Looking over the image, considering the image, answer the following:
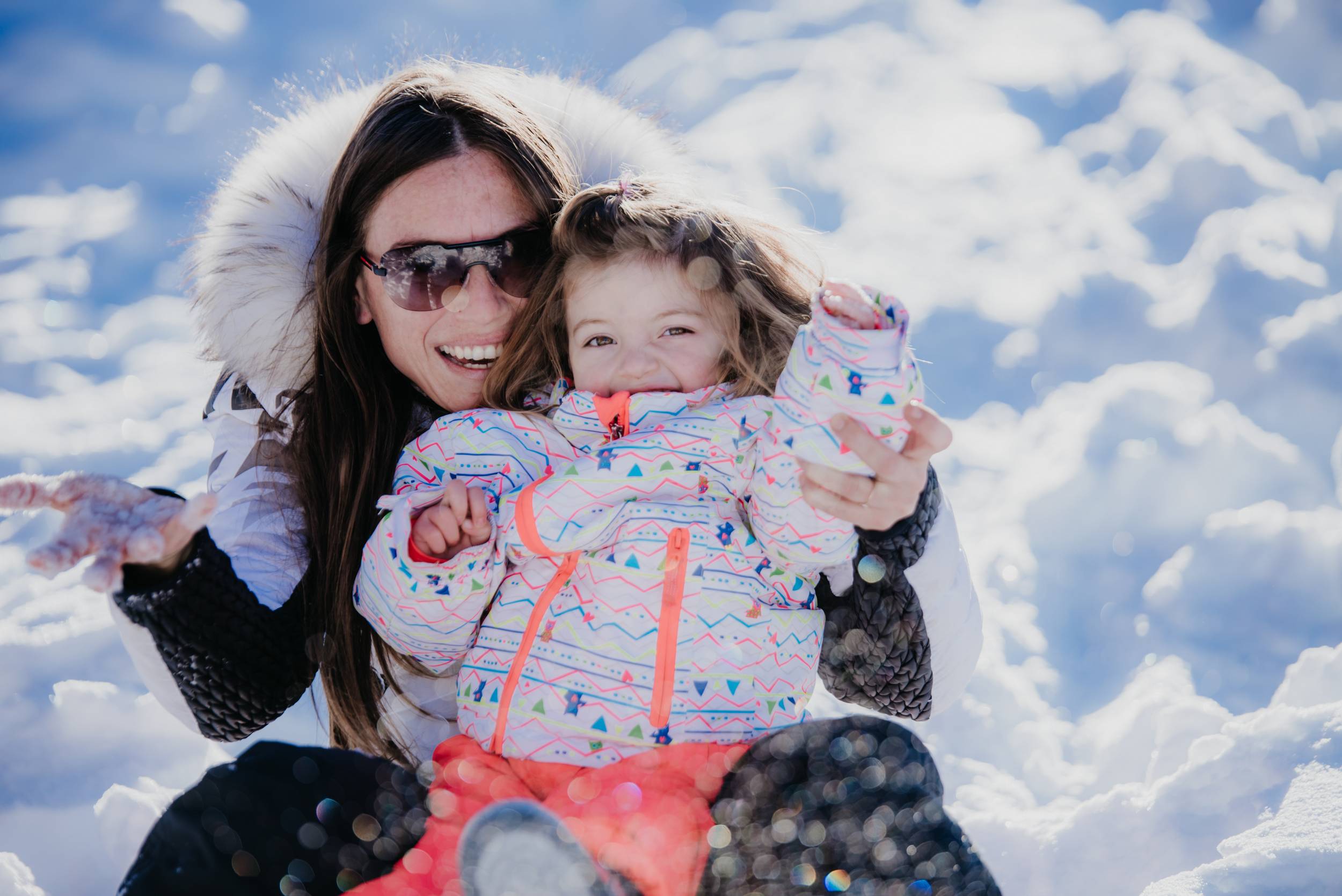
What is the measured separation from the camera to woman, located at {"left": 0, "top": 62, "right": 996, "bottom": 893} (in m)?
1.49

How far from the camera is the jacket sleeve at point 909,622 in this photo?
2029 mm

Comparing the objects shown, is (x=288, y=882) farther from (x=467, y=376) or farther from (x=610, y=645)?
(x=467, y=376)

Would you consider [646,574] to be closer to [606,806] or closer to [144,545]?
[606,806]

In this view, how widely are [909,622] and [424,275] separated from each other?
Result: 1542 millimetres

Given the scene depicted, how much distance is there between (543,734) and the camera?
6.09 feet

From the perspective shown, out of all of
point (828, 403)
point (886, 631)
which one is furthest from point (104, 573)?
point (886, 631)

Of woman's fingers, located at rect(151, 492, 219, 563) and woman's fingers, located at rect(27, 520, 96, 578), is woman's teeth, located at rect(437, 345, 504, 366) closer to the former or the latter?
woman's fingers, located at rect(151, 492, 219, 563)

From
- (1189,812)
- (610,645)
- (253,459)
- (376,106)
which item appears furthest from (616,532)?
(1189,812)

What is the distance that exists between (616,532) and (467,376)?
2.64 feet

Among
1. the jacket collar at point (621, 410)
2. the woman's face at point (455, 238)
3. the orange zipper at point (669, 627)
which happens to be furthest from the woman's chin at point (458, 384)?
the orange zipper at point (669, 627)

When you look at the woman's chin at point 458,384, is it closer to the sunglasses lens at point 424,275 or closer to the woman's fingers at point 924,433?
the sunglasses lens at point 424,275

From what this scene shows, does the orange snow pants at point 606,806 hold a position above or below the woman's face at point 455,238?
below

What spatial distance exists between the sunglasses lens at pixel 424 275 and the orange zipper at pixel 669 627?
3.16 ft

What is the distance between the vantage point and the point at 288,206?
2.65 m
